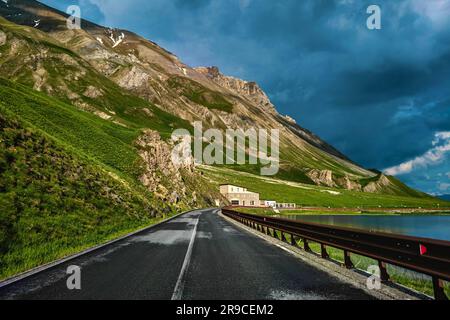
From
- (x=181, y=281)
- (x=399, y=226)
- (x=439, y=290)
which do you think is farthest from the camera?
(x=399, y=226)

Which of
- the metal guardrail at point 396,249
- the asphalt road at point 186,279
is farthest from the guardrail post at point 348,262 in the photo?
the asphalt road at point 186,279

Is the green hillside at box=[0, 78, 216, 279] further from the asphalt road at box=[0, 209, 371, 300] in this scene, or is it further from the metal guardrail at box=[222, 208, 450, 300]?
the metal guardrail at box=[222, 208, 450, 300]

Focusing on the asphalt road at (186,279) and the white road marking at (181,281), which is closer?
the white road marking at (181,281)

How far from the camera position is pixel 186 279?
8445mm

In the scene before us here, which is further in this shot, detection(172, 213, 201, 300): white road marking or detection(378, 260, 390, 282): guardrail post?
detection(378, 260, 390, 282): guardrail post

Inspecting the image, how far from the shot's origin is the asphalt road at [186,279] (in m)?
6.98

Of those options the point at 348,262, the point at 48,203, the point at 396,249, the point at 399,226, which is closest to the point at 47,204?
the point at 48,203

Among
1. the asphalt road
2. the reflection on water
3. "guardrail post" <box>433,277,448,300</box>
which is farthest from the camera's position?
the reflection on water

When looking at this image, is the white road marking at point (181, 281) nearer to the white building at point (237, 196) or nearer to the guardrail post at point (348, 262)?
the guardrail post at point (348, 262)

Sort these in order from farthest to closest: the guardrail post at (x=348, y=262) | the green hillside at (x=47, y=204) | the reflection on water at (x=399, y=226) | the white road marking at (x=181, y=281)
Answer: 1. the reflection on water at (x=399, y=226)
2. the green hillside at (x=47, y=204)
3. the guardrail post at (x=348, y=262)
4. the white road marking at (x=181, y=281)

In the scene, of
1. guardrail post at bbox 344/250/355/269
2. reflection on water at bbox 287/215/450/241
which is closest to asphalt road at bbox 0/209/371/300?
guardrail post at bbox 344/250/355/269

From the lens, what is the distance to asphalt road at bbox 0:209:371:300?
6.98 meters

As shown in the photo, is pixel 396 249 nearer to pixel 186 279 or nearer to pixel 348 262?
pixel 348 262
